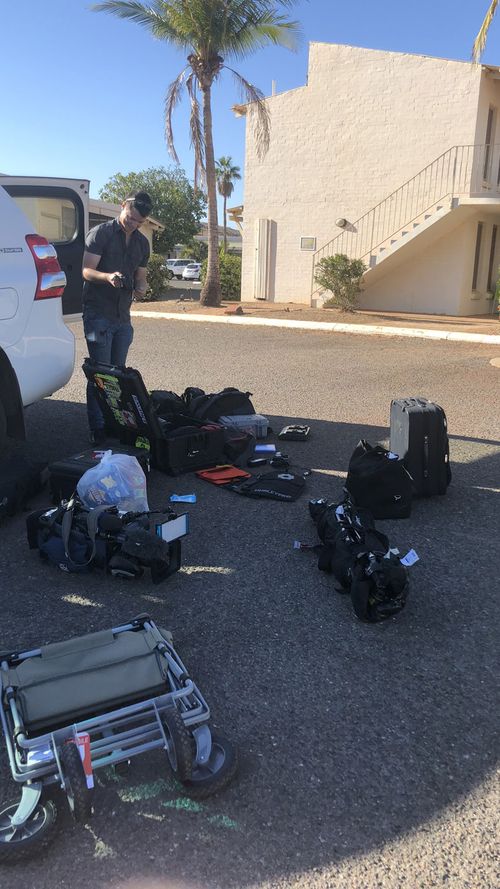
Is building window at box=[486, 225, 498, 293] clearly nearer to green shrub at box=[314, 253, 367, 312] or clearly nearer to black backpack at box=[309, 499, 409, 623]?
green shrub at box=[314, 253, 367, 312]

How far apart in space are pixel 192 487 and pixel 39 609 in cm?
194

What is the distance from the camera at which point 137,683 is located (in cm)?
240

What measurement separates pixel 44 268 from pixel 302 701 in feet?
11.2

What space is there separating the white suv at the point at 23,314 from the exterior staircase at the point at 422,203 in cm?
1482

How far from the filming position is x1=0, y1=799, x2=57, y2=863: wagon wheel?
1952 mm

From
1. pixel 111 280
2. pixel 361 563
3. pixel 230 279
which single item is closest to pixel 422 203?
pixel 230 279

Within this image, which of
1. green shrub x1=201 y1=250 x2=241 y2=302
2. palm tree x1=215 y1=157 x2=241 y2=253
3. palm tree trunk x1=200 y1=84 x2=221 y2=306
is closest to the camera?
palm tree trunk x1=200 y1=84 x2=221 y2=306

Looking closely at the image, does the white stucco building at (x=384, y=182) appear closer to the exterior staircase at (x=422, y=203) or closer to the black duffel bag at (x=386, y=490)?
the exterior staircase at (x=422, y=203)

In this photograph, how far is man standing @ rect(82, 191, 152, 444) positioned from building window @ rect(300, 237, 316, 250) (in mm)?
15364

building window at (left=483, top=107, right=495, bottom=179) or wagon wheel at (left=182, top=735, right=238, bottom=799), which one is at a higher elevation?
building window at (left=483, top=107, right=495, bottom=179)

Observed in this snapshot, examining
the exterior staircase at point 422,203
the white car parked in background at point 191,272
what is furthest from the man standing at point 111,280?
the white car parked in background at point 191,272

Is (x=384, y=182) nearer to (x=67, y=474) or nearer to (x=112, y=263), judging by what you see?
(x=112, y=263)

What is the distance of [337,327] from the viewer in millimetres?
15328

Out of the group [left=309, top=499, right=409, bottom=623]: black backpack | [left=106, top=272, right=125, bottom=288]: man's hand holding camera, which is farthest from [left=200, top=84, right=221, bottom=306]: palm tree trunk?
[left=309, top=499, right=409, bottom=623]: black backpack
